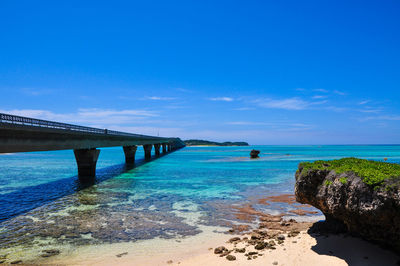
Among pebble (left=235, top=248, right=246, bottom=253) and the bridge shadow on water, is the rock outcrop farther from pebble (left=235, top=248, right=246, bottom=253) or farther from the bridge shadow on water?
the bridge shadow on water

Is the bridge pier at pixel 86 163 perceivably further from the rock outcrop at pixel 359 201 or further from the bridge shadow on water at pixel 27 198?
the rock outcrop at pixel 359 201

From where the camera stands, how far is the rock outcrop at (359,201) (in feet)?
23.2

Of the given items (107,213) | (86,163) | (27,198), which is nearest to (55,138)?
(27,198)

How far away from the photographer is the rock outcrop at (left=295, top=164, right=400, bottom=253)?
707 centimetres

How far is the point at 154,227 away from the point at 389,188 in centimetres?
1021

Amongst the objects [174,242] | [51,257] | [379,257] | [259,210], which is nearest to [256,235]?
[174,242]

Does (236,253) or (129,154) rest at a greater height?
(129,154)

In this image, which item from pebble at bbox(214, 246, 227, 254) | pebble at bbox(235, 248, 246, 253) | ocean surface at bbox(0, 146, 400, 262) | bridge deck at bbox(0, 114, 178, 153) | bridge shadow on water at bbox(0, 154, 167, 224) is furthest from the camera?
bridge deck at bbox(0, 114, 178, 153)

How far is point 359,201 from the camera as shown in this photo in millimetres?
7738

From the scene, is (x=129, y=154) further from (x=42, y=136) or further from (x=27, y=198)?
(x=27, y=198)

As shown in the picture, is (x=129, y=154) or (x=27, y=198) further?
(x=129, y=154)

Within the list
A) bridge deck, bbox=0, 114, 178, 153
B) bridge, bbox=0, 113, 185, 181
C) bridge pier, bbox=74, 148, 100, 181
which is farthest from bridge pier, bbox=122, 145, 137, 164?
bridge pier, bbox=74, 148, 100, 181

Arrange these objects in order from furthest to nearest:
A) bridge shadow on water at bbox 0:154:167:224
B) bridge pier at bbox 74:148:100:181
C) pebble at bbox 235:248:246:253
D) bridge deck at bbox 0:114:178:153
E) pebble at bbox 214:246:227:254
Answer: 1. bridge pier at bbox 74:148:100:181
2. bridge deck at bbox 0:114:178:153
3. bridge shadow on water at bbox 0:154:167:224
4. pebble at bbox 214:246:227:254
5. pebble at bbox 235:248:246:253

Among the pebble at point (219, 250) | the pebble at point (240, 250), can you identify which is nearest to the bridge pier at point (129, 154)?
the pebble at point (219, 250)
